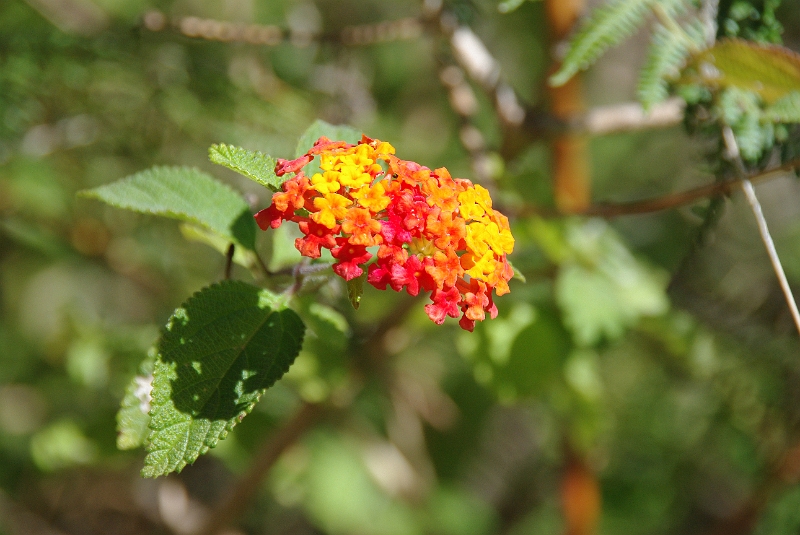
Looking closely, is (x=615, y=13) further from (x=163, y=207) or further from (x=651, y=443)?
(x=651, y=443)

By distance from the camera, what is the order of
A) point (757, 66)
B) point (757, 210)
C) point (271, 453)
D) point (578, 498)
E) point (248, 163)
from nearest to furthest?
point (248, 163) → point (757, 66) → point (757, 210) → point (271, 453) → point (578, 498)

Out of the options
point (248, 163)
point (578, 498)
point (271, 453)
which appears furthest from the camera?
point (578, 498)

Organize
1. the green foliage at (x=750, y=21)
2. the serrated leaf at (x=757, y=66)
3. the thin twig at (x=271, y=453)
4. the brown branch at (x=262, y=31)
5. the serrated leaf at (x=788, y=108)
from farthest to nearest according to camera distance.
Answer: the brown branch at (x=262, y=31), the thin twig at (x=271, y=453), the green foliage at (x=750, y=21), the serrated leaf at (x=788, y=108), the serrated leaf at (x=757, y=66)

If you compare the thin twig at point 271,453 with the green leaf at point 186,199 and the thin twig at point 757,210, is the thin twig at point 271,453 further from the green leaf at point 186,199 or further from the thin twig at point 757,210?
the thin twig at point 757,210

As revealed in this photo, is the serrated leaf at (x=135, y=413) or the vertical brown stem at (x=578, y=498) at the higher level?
the serrated leaf at (x=135, y=413)

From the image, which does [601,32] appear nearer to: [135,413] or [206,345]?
[206,345]

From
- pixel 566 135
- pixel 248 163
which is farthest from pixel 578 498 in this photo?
pixel 248 163

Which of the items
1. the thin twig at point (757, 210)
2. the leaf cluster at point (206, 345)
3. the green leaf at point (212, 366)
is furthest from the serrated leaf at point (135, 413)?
the thin twig at point (757, 210)

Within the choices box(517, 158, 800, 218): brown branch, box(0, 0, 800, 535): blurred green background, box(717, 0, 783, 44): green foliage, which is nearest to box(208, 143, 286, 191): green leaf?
box(0, 0, 800, 535): blurred green background
